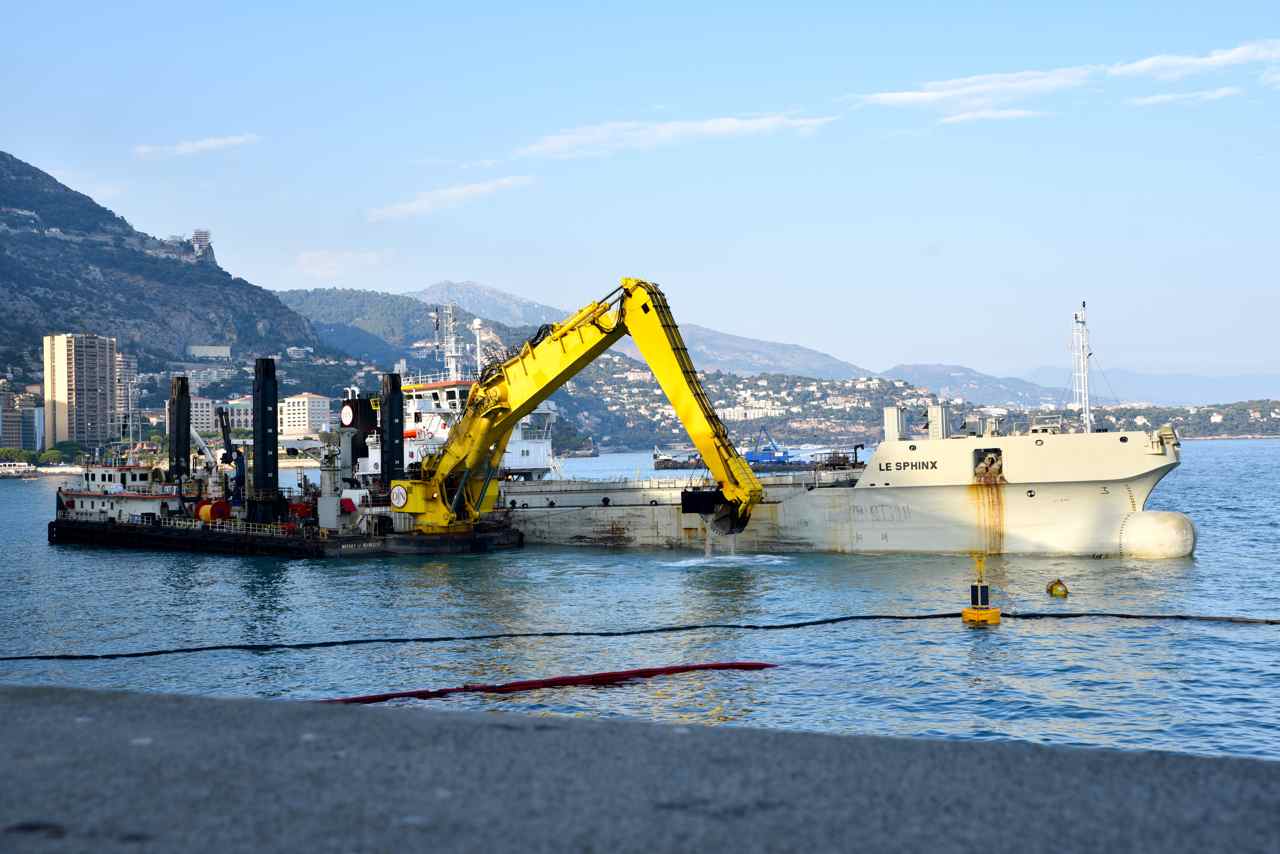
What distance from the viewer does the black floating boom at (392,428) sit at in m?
54.3

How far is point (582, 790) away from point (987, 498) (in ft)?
125

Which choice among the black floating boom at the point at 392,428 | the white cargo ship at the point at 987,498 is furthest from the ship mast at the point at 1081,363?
the black floating boom at the point at 392,428

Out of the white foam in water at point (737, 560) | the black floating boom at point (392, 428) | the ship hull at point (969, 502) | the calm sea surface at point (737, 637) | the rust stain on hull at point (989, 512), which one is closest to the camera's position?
the calm sea surface at point (737, 637)

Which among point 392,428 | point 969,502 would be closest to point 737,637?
point 969,502

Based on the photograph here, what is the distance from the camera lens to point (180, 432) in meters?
68.0

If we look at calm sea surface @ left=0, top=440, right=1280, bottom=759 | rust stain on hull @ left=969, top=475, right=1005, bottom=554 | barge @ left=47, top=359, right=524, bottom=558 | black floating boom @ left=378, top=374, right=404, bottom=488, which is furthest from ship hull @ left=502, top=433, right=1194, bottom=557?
black floating boom @ left=378, top=374, right=404, bottom=488

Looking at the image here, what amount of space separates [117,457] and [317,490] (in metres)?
15.0

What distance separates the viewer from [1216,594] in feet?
116

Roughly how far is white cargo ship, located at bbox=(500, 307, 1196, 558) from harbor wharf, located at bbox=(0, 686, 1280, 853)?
114ft

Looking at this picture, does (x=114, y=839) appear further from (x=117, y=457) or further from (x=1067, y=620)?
(x=117, y=457)

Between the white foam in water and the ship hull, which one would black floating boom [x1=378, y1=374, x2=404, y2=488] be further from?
the white foam in water

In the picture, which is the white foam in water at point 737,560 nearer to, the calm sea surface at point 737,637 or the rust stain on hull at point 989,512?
the calm sea surface at point 737,637

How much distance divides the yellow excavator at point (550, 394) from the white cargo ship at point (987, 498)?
3684 mm

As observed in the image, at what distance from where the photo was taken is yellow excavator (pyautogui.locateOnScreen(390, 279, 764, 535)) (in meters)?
44.2
